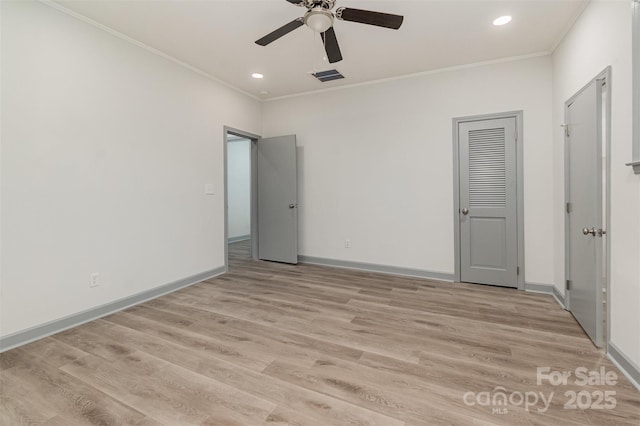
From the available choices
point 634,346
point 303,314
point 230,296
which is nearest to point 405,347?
point 303,314

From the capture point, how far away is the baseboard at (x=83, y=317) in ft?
7.63

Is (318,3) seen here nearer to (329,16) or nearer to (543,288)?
(329,16)

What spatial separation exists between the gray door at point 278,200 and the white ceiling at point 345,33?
4.09 feet

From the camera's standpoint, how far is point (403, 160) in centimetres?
417

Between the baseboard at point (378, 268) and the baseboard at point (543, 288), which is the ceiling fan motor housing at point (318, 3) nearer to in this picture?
the baseboard at point (378, 268)

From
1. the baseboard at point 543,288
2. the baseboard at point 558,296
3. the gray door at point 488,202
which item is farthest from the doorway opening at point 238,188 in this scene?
the baseboard at point 558,296

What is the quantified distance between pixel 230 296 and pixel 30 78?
271 cm

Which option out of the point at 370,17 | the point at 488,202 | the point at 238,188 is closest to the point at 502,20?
the point at 370,17

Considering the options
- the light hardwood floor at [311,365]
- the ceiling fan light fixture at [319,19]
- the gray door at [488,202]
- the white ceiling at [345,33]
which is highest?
the white ceiling at [345,33]

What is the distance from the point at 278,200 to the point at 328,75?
2135mm

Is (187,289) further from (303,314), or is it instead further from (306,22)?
(306,22)

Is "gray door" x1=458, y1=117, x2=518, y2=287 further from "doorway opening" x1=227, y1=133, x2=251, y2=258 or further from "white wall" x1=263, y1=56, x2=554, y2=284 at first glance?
"doorway opening" x1=227, y1=133, x2=251, y2=258

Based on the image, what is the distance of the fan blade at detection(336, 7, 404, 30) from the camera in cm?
199

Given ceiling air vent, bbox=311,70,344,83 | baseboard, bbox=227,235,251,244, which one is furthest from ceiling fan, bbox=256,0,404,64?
baseboard, bbox=227,235,251,244
